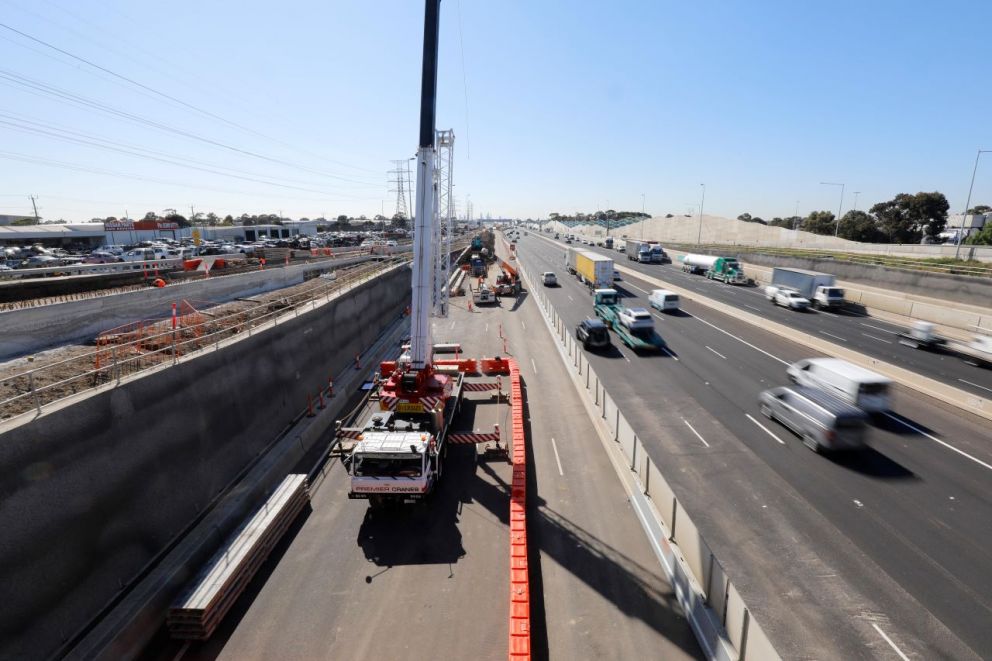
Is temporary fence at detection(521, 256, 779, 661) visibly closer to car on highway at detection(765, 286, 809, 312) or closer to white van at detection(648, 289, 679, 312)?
white van at detection(648, 289, 679, 312)

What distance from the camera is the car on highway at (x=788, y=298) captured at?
129ft

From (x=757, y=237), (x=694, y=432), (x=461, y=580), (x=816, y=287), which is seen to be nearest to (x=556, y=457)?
(x=694, y=432)

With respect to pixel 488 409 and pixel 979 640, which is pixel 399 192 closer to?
pixel 488 409

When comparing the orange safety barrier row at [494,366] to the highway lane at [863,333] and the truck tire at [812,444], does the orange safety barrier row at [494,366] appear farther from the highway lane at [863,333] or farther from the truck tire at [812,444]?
the highway lane at [863,333]

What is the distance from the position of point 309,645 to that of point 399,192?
117 metres

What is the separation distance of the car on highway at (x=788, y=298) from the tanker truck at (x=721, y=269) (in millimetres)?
13433

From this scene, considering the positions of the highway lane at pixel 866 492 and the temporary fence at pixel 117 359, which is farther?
the temporary fence at pixel 117 359

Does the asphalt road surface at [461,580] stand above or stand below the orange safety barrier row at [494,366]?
below

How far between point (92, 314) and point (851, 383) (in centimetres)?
3312

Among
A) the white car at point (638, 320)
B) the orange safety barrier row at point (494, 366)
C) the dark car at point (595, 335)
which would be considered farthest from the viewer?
the white car at point (638, 320)

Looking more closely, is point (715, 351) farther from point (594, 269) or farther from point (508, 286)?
point (508, 286)

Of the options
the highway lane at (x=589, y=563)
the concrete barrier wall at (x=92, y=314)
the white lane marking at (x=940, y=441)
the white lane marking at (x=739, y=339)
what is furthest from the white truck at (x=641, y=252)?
the concrete barrier wall at (x=92, y=314)

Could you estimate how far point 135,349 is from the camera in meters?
15.6

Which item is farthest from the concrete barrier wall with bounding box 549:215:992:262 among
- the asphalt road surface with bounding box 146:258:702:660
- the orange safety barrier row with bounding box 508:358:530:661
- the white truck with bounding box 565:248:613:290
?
the orange safety barrier row with bounding box 508:358:530:661
